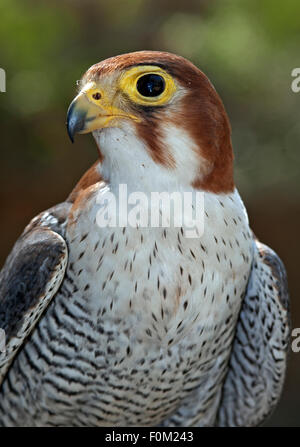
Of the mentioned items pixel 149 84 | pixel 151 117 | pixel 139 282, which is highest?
pixel 149 84

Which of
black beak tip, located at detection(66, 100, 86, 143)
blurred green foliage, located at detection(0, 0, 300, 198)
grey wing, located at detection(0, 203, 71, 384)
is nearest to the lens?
black beak tip, located at detection(66, 100, 86, 143)

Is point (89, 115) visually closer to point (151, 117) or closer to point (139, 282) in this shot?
point (151, 117)

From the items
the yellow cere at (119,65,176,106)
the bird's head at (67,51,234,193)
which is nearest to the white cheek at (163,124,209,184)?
the bird's head at (67,51,234,193)

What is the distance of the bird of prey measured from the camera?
249cm

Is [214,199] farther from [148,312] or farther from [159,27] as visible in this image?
[159,27]

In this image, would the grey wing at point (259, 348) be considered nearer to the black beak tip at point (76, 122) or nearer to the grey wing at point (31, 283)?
the grey wing at point (31, 283)

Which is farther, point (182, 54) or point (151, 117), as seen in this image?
point (182, 54)

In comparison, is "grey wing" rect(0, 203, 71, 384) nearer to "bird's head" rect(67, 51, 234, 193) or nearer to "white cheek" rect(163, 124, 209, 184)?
"bird's head" rect(67, 51, 234, 193)

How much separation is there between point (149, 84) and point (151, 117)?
4.9 inches

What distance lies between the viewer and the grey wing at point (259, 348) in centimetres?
314

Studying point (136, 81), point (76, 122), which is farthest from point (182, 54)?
point (76, 122)

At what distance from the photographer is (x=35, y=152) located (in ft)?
21.1

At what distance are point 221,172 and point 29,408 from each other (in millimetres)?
1458

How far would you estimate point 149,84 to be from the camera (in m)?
2.45
